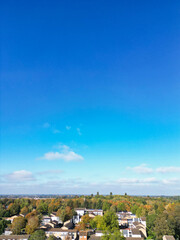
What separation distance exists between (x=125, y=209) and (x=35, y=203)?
3328 centimetres

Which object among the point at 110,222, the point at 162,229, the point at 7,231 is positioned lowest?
the point at 7,231

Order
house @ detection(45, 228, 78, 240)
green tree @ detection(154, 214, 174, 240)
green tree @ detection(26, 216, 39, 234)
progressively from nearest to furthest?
green tree @ detection(154, 214, 174, 240)
green tree @ detection(26, 216, 39, 234)
house @ detection(45, 228, 78, 240)

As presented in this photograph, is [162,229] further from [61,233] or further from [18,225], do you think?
[18,225]

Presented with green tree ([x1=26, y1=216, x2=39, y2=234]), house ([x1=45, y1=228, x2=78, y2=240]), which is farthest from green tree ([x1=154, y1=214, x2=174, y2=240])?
green tree ([x1=26, y1=216, x2=39, y2=234])

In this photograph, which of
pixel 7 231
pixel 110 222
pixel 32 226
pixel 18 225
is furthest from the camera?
pixel 7 231

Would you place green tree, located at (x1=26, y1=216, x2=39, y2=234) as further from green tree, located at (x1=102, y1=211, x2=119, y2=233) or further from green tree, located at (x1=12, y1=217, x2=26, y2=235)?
green tree, located at (x1=102, y1=211, x2=119, y2=233)

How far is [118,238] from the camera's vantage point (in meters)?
24.9

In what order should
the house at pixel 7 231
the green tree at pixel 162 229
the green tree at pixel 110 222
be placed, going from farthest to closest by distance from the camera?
the house at pixel 7 231, the green tree at pixel 162 229, the green tree at pixel 110 222

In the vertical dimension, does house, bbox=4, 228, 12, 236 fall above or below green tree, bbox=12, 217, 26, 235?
below

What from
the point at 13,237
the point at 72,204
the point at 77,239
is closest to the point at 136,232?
the point at 77,239

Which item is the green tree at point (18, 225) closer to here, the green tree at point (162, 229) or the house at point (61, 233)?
the house at point (61, 233)

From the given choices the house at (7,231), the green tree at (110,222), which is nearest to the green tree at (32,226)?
the house at (7,231)

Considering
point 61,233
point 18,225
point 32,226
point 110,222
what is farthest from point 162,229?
point 18,225

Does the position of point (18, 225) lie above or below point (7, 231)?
above
